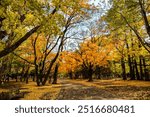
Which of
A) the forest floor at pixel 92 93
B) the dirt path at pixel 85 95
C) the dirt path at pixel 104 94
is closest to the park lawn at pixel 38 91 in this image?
the forest floor at pixel 92 93

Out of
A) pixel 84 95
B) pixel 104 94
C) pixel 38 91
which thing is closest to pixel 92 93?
pixel 104 94

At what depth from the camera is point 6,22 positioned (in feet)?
65.0

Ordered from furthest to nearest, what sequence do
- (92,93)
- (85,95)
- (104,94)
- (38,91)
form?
(38,91)
(92,93)
(104,94)
(85,95)

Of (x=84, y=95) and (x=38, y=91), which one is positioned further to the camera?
(x=38, y=91)

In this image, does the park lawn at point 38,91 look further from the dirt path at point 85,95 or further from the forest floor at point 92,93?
the dirt path at point 85,95

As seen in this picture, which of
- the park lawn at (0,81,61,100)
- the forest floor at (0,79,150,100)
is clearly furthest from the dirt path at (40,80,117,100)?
the park lawn at (0,81,61,100)

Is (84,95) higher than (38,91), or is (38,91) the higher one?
(38,91)

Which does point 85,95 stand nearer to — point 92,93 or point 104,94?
point 104,94

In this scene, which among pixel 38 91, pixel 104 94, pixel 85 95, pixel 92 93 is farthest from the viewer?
pixel 38 91

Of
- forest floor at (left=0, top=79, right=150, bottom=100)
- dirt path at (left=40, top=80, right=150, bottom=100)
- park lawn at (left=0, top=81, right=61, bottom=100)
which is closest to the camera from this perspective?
dirt path at (left=40, top=80, right=150, bottom=100)

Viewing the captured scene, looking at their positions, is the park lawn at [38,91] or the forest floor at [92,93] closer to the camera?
the forest floor at [92,93]

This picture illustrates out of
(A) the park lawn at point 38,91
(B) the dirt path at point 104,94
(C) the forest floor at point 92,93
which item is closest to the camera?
(B) the dirt path at point 104,94

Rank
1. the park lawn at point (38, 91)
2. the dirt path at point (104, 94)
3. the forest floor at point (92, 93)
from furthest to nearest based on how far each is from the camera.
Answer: the park lawn at point (38, 91), the forest floor at point (92, 93), the dirt path at point (104, 94)

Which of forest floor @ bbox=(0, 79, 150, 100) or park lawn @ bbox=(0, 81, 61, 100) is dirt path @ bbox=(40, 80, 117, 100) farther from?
park lawn @ bbox=(0, 81, 61, 100)
